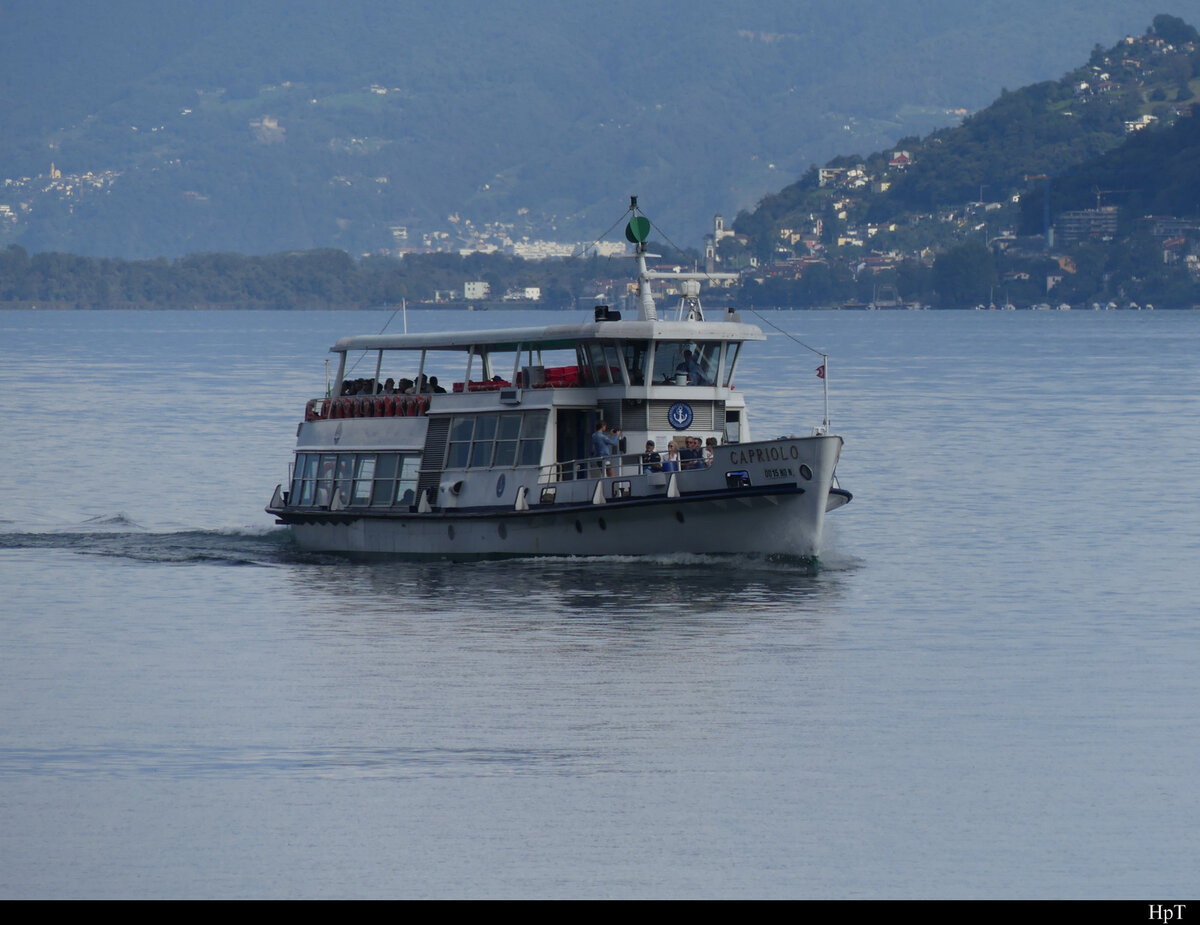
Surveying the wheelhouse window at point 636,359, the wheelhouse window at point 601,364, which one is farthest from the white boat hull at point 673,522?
the wheelhouse window at point 636,359

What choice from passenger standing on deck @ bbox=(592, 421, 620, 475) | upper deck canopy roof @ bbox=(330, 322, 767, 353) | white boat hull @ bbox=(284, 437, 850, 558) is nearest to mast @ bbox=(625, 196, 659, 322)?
upper deck canopy roof @ bbox=(330, 322, 767, 353)

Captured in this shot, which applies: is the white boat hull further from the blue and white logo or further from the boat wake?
the boat wake

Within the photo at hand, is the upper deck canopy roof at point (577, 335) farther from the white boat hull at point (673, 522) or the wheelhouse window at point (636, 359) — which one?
the white boat hull at point (673, 522)

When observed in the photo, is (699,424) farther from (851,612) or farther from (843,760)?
(843,760)

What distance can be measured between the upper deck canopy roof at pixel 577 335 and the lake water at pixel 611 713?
485 cm

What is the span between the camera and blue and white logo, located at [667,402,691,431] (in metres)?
46.5

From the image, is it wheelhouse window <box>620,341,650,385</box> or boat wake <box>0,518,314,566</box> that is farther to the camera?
boat wake <box>0,518,314,566</box>

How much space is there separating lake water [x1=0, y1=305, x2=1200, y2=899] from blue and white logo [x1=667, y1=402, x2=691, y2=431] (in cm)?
318

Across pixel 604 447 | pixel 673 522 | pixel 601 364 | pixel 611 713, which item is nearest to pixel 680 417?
pixel 601 364

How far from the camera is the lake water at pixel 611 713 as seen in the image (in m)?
23.1

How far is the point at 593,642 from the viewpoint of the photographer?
36.2m

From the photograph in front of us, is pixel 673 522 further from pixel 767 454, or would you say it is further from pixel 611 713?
pixel 611 713
